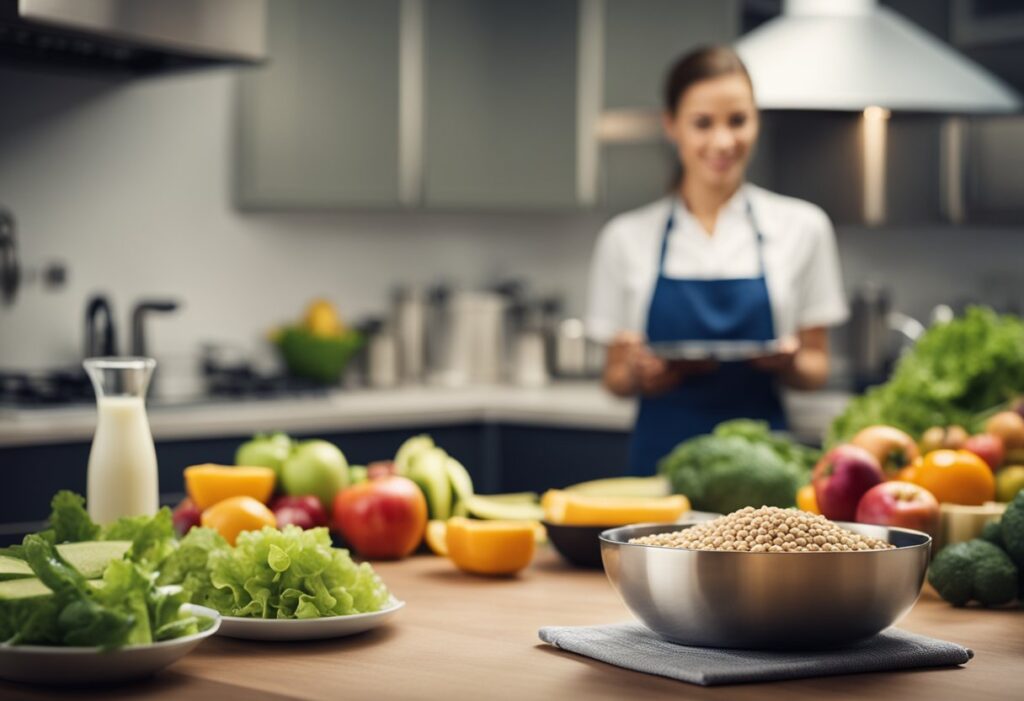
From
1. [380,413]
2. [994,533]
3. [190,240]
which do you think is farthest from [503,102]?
[994,533]

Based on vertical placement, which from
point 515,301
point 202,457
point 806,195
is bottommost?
point 202,457

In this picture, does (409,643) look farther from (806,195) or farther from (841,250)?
(841,250)

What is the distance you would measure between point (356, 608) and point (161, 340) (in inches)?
121

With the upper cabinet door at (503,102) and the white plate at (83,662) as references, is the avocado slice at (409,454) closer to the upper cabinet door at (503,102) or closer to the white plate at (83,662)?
the white plate at (83,662)

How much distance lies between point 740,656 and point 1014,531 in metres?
0.52

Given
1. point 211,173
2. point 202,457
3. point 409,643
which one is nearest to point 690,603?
point 409,643

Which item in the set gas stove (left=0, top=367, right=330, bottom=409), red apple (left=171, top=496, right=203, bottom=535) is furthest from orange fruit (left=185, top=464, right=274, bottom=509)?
gas stove (left=0, top=367, right=330, bottom=409)

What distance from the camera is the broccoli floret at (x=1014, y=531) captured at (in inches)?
75.1

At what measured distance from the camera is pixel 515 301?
5410mm

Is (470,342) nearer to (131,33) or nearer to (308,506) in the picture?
(131,33)

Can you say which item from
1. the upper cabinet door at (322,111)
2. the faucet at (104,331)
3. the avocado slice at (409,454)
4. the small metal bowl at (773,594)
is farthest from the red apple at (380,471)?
the upper cabinet door at (322,111)

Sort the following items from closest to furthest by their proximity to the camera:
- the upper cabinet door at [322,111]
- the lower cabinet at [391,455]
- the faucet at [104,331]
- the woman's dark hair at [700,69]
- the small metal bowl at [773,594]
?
the small metal bowl at [773,594] → the woman's dark hair at [700,69] → the lower cabinet at [391,455] → the faucet at [104,331] → the upper cabinet door at [322,111]

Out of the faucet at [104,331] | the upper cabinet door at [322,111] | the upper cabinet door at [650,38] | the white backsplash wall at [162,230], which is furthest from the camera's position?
the upper cabinet door at [650,38]

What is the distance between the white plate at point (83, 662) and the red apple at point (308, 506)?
73 cm
